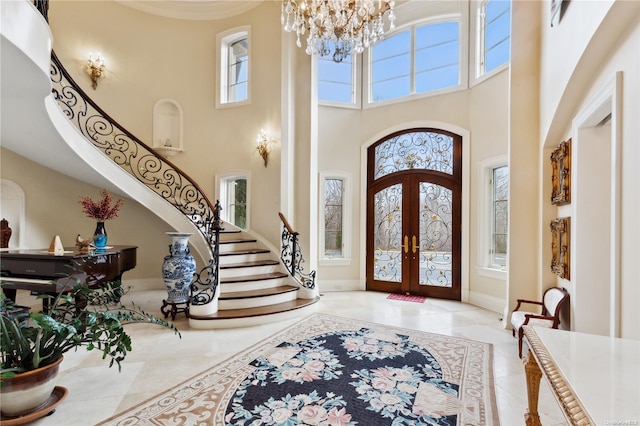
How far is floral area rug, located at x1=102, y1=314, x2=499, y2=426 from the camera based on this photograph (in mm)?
2182

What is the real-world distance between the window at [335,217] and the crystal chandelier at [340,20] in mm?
2698

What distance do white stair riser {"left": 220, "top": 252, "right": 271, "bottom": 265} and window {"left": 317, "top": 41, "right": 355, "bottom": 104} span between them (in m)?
3.45

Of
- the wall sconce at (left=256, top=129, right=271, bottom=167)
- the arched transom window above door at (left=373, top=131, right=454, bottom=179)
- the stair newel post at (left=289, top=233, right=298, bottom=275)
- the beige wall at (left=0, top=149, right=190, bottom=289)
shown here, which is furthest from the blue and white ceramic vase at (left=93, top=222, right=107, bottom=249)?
the arched transom window above door at (left=373, top=131, right=454, bottom=179)

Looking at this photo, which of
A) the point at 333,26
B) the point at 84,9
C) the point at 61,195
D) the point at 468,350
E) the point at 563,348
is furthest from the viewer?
the point at 84,9

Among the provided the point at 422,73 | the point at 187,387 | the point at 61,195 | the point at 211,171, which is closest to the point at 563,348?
the point at 187,387

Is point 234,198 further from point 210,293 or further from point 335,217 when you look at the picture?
point 210,293

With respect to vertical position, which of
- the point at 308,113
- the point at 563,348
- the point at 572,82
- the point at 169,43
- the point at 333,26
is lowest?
the point at 563,348

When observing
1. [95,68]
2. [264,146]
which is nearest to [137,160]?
[95,68]

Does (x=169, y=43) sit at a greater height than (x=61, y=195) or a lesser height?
greater

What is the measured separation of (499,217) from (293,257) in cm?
347

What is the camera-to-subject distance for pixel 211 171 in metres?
6.56

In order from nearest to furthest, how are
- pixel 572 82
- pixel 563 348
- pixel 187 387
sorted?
pixel 563 348
pixel 187 387
pixel 572 82

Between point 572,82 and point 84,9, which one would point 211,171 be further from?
point 572,82

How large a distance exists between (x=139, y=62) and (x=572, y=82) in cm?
716
